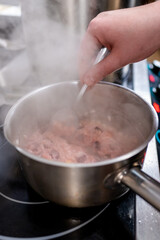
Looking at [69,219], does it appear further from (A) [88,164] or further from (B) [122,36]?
(B) [122,36]

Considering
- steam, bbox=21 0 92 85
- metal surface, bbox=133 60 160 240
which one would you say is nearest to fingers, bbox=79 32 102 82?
steam, bbox=21 0 92 85

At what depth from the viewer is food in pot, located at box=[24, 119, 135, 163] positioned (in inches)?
24.0

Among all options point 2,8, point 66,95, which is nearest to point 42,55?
point 66,95

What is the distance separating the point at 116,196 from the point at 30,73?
0.64 m

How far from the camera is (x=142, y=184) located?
0.41 metres

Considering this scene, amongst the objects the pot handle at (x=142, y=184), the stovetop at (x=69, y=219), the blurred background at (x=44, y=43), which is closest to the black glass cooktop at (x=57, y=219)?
the stovetop at (x=69, y=219)

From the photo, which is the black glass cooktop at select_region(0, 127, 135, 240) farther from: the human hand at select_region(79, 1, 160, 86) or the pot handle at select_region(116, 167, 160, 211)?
the human hand at select_region(79, 1, 160, 86)

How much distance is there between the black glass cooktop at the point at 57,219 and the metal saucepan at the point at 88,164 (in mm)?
39

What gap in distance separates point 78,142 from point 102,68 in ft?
0.77

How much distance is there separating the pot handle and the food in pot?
0.57 ft

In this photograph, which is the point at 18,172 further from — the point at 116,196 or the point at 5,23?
the point at 5,23

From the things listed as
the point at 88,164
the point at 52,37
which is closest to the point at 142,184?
the point at 88,164

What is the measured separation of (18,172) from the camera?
60 centimetres

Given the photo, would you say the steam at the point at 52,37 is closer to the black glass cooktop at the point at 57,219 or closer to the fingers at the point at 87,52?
the fingers at the point at 87,52
